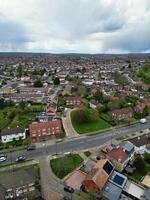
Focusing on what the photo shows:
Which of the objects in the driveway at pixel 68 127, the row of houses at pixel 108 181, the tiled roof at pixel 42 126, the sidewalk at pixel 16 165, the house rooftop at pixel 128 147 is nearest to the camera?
the row of houses at pixel 108 181

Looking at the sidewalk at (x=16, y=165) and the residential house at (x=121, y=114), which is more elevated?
the residential house at (x=121, y=114)

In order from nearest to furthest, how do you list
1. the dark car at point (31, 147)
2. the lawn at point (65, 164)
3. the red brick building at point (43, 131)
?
1. the lawn at point (65, 164)
2. the dark car at point (31, 147)
3. the red brick building at point (43, 131)

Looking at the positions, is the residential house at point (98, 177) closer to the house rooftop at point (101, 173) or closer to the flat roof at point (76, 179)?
the house rooftop at point (101, 173)

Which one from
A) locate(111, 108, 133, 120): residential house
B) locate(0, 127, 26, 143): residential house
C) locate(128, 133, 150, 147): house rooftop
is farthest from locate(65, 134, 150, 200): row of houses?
locate(111, 108, 133, 120): residential house

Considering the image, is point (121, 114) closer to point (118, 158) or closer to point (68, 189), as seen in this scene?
point (118, 158)

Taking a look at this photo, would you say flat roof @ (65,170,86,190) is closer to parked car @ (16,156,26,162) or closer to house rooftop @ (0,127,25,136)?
parked car @ (16,156,26,162)

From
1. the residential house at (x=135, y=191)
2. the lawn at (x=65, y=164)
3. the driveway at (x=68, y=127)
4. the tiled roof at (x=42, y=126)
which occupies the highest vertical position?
the tiled roof at (x=42, y=126)

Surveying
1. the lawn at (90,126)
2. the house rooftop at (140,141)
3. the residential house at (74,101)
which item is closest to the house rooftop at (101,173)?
the house rooftop at (140,141)
